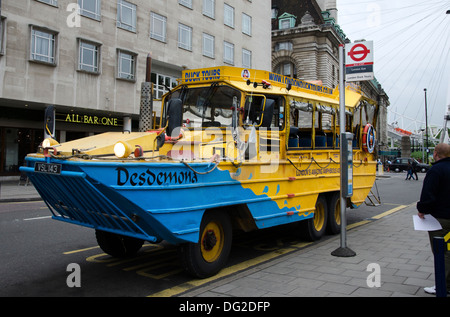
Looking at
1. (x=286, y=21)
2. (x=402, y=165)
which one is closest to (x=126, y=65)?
(x=286, y=21)

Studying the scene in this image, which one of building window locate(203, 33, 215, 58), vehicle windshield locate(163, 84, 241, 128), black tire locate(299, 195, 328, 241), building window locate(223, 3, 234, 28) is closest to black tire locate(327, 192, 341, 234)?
black tire locate(299, 195, 328, 241)

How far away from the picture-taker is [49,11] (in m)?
18.7

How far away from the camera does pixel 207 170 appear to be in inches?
187

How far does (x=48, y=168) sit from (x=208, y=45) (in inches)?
980

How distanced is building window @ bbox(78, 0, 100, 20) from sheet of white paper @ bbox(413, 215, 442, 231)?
20235mm

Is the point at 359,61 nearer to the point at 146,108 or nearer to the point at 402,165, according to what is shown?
the point at 146,108

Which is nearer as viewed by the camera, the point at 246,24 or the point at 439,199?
the point at 439,199

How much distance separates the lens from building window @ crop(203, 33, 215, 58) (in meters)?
27.4

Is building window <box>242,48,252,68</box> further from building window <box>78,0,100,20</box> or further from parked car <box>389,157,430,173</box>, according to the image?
parked car <box>389,157,430,173</box>
